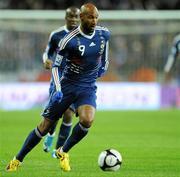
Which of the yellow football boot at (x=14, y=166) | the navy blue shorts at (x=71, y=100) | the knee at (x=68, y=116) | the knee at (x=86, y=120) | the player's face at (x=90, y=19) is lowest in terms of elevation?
the yellow football boot at (x=14, y=166)

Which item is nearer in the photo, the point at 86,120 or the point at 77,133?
the point at 86,120

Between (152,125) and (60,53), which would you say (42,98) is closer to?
(152,125)

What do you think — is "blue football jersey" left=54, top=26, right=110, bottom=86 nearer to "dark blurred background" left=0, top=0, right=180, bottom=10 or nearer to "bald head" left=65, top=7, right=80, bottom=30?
"bald head" left=65, top=7, right=80, bottom=30

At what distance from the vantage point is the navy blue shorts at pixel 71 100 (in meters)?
9.09

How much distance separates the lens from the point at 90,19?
29.0 feet

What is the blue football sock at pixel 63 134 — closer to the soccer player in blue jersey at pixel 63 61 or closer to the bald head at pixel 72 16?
the soccer player in blue jersey at pixel 63 61

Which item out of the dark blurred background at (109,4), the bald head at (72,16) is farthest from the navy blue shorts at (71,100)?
the dark blurred background at (109,4)

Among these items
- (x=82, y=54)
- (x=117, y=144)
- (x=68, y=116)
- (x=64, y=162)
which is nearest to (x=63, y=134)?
(x=68, y=116)

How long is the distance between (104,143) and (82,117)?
4512 millimetres

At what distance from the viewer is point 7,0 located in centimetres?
2723

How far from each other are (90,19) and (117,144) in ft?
15.4

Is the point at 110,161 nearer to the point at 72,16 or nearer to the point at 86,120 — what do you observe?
the point at 86,120

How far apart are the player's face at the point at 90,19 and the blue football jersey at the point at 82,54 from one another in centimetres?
16

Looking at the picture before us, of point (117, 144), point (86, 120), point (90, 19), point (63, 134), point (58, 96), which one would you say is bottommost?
point (117, 144)
